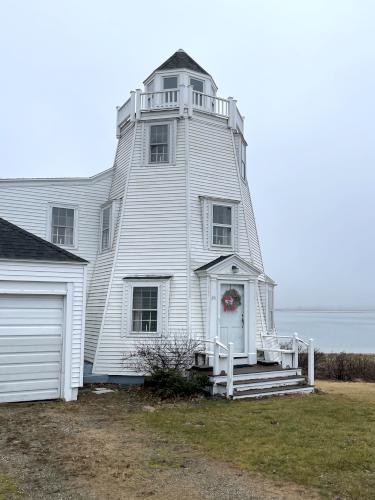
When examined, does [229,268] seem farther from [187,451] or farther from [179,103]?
[187,451]

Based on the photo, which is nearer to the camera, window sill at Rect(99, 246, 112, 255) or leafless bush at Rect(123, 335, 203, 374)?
leafless bush at Rect(123, 335, 203, 374)

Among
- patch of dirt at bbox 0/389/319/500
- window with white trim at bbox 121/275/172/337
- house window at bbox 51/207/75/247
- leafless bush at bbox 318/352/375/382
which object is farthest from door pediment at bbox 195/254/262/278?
leafless bush at bbox 318/352/375/382

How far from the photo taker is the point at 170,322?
13.6 metres

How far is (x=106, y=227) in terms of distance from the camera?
51.2 ft

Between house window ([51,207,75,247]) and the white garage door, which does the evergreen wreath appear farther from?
house window ([51,207,75,247])

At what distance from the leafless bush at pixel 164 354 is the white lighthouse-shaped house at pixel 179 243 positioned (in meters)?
0.20

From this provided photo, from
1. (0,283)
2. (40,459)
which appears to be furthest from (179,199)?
(40,459)

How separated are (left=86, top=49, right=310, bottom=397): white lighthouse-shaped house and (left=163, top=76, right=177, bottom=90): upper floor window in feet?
0.12

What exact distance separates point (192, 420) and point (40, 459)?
131 inches

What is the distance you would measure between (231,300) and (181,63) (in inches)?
341

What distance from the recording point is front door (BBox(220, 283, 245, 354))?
13.9 metres

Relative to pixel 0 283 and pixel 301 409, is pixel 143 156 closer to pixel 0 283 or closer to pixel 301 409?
pixel 0 283

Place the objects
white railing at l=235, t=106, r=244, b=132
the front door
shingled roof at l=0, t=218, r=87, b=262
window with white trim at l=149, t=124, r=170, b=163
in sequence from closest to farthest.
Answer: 1. shingled roof at l=0, t=218, r=87, b=262
2. the front door
3. window with white trim at l=149, t=124, r=170, b=163
4. white railing at l=235, t=106, r=244, b=132

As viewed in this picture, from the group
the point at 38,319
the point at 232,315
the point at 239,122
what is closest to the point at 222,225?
the point at 232,315
